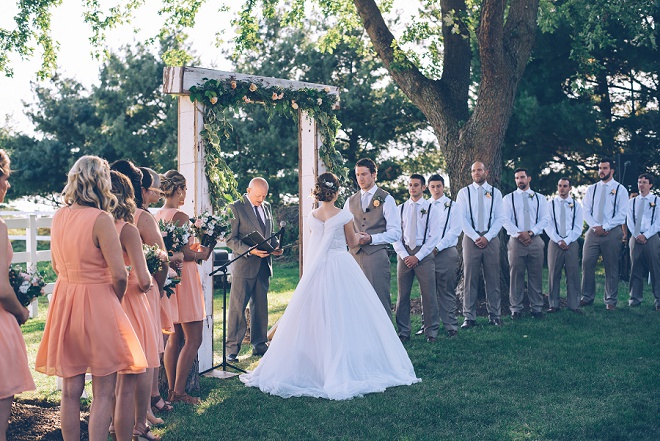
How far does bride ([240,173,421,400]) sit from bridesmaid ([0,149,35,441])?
302 centimetres

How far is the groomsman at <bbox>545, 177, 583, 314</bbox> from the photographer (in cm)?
1159

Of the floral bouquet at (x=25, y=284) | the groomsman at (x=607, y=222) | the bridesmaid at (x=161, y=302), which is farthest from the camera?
the groomsman at (x=607, y=222)

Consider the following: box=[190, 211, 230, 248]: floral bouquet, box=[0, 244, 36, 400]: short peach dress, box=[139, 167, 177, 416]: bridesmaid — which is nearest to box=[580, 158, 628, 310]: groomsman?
box=[190, 211, 230, 248]: floral bouquet

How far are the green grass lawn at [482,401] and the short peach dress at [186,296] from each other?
2.57ft

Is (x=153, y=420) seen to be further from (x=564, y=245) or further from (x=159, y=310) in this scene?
(x=564, y=245)

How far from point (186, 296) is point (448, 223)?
Answer: 467cm

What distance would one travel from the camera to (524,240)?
11031 millimetres

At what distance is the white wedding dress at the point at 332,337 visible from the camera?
6.92 metres

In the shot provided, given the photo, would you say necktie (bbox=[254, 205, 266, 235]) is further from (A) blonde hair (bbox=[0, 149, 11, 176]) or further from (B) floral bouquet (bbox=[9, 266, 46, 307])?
(A) blonde hair (bbox=[0, 149, 11, 176])

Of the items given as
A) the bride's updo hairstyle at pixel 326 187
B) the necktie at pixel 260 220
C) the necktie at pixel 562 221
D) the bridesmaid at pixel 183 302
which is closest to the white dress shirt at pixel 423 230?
the necktie at pixel 260 220

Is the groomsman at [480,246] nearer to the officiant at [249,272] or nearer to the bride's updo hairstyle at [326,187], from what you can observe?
the officiant at [249,272]

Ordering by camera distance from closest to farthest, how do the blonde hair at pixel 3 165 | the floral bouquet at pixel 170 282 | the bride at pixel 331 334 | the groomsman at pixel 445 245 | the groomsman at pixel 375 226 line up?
the blonde hair at pixel 3 165
the floral bouquet at pixel 170 282
the bride at pixel 331 334
the groomsman at pixel 375 226
the groomsman at pixel 445 245

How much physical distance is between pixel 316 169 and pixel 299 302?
7.63 feet

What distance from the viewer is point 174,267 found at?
6.14 metres
